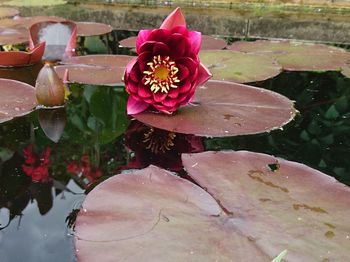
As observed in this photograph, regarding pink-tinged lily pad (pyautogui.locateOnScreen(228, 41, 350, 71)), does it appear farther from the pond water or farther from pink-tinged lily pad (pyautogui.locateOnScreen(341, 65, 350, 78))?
the pond water

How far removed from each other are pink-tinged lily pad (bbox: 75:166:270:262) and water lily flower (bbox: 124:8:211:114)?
0.37 metres

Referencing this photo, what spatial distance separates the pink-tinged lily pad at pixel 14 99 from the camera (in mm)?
1209

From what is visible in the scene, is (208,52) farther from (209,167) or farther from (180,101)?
(209,167)

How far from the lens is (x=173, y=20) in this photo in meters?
1.11

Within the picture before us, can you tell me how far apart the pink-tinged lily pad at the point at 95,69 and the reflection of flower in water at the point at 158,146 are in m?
0.38

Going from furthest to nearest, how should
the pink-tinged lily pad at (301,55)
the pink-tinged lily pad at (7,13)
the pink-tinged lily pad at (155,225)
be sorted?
the pink-tinged lily pad at (7,13) → the pink-tinged lily pad at (301,55) → the pink-tinged lily pad at (155,225)

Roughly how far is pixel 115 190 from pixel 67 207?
12 cm

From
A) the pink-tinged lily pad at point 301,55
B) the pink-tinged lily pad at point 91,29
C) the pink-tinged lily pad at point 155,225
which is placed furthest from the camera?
the pink-tinged lily pad at point 91,29

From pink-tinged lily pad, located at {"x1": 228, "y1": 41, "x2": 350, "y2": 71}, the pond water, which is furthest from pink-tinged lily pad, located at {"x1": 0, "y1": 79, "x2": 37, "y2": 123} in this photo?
pink-tinged lily pad, located at {"x1": 228, "y1": 41, "x2": 350, "y2": 71}

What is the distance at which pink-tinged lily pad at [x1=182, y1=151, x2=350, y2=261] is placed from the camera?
67cm

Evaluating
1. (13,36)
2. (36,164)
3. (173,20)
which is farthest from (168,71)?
(13,36)

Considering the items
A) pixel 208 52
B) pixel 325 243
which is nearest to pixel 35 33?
pixel 208 52

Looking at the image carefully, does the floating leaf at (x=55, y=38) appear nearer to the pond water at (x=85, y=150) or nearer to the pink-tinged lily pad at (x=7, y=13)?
the pond water at (x=85, y=150)

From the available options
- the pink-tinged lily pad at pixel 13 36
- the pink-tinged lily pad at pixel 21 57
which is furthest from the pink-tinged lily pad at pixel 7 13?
the pink-tinged lily pad at pixel 21 57
